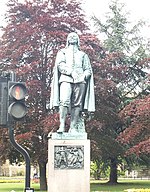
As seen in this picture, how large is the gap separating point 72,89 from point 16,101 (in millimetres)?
5967

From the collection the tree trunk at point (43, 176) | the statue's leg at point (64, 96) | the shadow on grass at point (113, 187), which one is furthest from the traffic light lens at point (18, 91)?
the tree trunk at point (43, 176)

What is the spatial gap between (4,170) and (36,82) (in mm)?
58856

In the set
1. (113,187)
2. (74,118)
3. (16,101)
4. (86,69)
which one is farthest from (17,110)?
(113,187)

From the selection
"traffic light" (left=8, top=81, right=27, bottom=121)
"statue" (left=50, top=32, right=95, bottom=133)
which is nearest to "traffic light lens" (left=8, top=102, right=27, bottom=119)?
"traffic light" (left=8, top=81, right=27, bottom=121)

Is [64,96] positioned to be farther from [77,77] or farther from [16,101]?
[16,101]

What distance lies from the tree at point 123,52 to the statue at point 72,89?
849 inches

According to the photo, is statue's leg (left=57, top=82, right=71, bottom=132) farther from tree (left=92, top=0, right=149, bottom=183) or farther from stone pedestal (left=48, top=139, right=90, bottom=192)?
tree (left=92, top=0, right=149, bottom=183)

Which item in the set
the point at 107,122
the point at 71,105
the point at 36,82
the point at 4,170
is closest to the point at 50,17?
the point at 36,82

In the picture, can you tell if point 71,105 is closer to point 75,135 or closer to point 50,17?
point 75,135

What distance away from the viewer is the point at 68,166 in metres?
9.90

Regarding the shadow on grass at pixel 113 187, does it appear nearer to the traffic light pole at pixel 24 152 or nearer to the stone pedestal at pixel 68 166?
the stone pedestal at pixel 68 166

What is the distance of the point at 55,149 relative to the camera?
9898mm

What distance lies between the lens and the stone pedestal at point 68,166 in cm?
978

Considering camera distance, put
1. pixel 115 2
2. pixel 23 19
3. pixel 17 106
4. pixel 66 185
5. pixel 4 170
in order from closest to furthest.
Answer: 1. pixel 17 106
2. pixel 66 185
3. pixel 23 19
4. pixel 115 2
5. pixel 4 170
